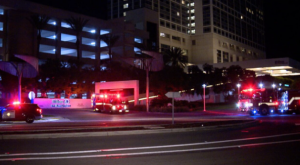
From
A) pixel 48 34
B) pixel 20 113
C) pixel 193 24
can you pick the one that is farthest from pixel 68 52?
pixel 193 24

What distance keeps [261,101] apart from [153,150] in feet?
74.9

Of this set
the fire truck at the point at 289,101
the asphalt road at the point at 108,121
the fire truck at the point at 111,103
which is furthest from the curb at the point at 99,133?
the fire truck at the point at 111,103

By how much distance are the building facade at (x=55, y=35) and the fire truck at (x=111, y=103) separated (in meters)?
31.7

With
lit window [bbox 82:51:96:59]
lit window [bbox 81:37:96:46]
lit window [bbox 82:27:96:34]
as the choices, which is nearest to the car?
lit window [bbox 82:51:96:59]

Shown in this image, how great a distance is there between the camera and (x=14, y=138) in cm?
1476

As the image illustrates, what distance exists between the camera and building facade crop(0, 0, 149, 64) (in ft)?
206

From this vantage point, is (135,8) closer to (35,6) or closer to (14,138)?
(35,6)

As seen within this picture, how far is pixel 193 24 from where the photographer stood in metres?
115

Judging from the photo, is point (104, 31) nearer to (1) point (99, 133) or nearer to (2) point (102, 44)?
(2) point (102, 44)

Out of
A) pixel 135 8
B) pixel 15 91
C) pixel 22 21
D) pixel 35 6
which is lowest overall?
pixel 15 91

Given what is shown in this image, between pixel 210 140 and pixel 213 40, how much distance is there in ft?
318

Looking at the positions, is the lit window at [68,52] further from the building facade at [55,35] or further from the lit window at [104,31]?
the lit window at [104,31]

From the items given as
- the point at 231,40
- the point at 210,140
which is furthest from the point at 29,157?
the point at 231,40

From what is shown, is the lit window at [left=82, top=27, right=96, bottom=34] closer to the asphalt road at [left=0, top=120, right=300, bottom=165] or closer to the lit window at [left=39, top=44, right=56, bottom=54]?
the lit window at [left=39, top=44, right=56, bottom=54]
